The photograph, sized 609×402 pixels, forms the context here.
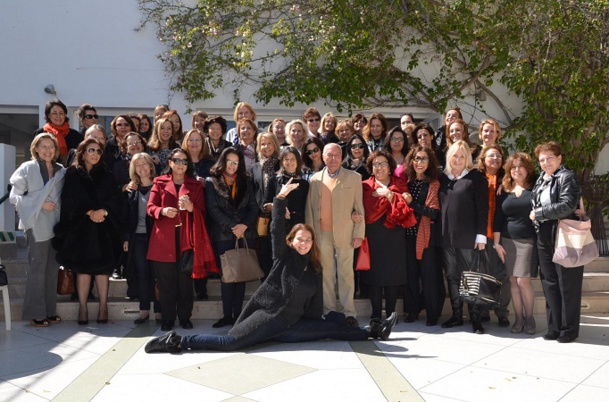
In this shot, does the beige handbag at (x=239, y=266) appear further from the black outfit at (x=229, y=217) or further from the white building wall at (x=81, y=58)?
the white building wall at (x=81, y=58)

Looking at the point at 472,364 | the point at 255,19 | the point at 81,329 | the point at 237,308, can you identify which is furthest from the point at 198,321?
the point at 255,19

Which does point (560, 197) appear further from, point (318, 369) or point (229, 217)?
point (229, 217)

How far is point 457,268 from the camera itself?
5957mm

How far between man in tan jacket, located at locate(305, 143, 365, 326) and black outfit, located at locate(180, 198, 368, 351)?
60 centimetres

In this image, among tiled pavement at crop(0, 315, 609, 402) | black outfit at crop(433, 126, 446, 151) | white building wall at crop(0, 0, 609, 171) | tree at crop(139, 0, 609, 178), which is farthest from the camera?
white building wall at crop(0, 0, 609, 171)

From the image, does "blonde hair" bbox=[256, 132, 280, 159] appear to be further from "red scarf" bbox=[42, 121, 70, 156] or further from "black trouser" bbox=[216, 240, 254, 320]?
"red scarf" bbox=[42, 121, 70, 156]

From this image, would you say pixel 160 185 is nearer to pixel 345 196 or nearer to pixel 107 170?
pixel 107 170

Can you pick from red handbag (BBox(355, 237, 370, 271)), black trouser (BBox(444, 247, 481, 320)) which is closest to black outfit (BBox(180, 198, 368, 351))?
red handbag (BBox(355, 237, 370, 271))

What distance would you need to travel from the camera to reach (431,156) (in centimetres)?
619

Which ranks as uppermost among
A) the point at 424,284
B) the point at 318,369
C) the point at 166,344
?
the point at 424,284

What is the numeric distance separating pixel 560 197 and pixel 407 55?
6.22 m

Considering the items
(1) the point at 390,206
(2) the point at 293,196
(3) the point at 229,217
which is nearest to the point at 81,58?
(3) the point at 229,217

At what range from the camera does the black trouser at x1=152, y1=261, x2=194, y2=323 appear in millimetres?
5820

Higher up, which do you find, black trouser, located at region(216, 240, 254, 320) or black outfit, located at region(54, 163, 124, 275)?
black outfit, located at region(54, 163, 124, 275)
